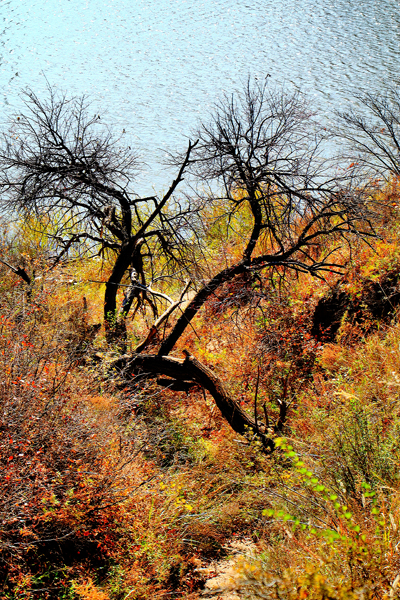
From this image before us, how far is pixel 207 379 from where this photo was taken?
6.33m

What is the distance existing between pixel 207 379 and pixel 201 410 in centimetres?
123

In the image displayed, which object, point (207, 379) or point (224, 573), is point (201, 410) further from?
point (224, 573)

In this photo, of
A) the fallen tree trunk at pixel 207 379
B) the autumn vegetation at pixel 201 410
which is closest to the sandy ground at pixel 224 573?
the autumn vegetation at pixel 201 410

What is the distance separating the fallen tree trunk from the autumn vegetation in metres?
0.03

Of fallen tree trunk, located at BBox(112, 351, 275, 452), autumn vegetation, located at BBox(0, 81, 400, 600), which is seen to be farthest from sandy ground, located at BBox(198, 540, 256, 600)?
fallen tree trunk, located at BBox(112, 351, 275, 452)

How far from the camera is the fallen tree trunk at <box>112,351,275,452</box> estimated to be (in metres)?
5.95

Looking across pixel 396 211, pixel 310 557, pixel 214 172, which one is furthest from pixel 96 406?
pixel 396 211

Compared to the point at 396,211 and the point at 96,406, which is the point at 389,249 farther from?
the point at 96,406

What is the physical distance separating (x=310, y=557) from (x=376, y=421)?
1.87 metres

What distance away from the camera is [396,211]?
962cm

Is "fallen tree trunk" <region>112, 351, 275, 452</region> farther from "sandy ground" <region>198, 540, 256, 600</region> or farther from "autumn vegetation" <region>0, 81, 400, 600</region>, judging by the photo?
"sandy ground" <region>198, 540, 256, 600</region>

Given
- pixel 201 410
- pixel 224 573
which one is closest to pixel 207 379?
pixel 201 410

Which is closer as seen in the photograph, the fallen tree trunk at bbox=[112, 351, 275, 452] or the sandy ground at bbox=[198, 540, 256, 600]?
the sandy ground at bbox=[198, 540, 256, 600]

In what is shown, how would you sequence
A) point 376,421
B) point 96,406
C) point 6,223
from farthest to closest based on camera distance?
1. point 6,223
2. point 96,406
3. point 376,421
